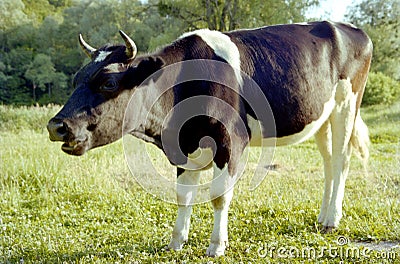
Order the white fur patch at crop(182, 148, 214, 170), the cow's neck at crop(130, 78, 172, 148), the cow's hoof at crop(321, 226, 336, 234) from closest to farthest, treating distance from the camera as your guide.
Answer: the cow's neck at crop(130, 78, 172, 148) → the white fur patch at crop(182, 148, 214, 170) → the cow's hoof at crop(321, 226, 336, 234)

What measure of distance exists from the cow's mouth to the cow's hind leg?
9.37ft

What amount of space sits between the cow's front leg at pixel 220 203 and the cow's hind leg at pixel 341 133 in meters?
1.48

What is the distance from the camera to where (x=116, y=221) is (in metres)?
5.26

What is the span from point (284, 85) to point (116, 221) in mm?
2607

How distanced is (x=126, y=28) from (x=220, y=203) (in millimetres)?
28746

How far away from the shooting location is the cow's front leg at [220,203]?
12.8ft

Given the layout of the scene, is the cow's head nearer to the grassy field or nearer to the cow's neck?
the cow's neck

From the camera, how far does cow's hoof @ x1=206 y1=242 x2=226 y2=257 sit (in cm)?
400

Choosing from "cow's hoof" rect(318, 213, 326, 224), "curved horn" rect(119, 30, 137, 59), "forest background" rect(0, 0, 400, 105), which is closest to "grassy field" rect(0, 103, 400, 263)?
"cow's hoof" rect(318, 213, 326, 224)

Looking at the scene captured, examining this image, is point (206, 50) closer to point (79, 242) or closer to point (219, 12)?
point (79, 242)

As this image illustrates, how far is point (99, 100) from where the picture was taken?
3574 mm

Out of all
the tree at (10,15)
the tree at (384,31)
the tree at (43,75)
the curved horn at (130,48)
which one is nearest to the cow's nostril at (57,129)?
the curved horn at (130,48)

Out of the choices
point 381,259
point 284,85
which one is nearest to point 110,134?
point 284,85

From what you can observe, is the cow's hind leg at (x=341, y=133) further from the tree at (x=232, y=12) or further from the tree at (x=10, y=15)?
the tree at (x=10, y=15)
